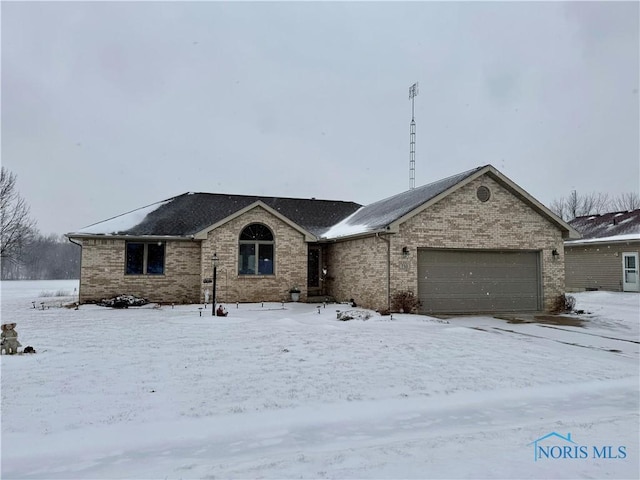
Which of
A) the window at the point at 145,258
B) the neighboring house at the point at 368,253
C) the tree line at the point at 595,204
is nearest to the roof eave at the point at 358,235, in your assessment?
the neighboring house at the point at 368,253

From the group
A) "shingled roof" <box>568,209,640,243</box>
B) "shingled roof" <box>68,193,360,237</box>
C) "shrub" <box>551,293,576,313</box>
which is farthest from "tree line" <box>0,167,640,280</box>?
"shrub" <box>551,293,576,313</box>

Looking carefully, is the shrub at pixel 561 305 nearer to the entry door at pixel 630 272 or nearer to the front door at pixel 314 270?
the entry door at pixel 630 272

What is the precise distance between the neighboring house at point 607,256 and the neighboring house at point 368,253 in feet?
26.4

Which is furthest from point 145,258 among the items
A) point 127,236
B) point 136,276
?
point 127,236

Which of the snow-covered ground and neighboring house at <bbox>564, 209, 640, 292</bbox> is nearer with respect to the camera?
the snow-covered ground

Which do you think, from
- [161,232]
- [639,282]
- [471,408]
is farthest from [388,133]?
[471,408]

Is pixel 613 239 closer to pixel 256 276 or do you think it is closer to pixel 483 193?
pixel 483 193

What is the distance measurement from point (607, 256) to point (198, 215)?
22203 mm

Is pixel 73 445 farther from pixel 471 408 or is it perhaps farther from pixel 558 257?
pixel 558 257

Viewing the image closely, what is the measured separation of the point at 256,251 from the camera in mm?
18062

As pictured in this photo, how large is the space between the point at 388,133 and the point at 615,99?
17773 millimetres

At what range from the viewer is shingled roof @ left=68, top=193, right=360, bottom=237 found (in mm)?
18031

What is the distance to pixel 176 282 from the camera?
17.9m

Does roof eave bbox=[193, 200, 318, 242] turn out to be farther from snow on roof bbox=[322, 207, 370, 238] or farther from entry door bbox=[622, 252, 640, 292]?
entry door bbox=[622, 252, 640, 292]
